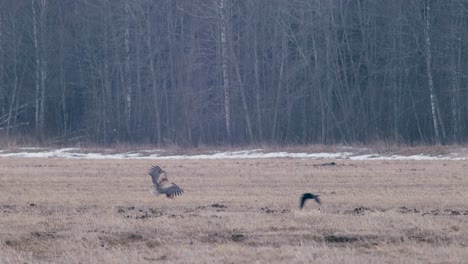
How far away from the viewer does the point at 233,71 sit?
44.9 metres

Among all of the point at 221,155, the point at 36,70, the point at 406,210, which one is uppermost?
the point at 36,70

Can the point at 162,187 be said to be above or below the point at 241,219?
above

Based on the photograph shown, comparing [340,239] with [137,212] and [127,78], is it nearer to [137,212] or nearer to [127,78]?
[137,212]

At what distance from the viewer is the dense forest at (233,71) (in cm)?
4103

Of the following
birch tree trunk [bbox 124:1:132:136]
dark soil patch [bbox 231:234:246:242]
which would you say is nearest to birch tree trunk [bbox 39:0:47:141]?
birch tree trunk [bbox 124:1:132:136]

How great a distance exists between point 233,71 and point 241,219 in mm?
30809

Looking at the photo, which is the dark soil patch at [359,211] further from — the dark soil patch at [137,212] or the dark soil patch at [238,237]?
the dark soil patch at [137,212]

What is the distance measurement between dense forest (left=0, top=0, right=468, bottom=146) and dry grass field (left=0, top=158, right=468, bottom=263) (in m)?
17.0

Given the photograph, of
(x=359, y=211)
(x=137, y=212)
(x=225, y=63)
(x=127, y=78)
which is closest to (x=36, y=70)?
(x=127, y=78)

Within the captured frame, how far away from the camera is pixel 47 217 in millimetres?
15352

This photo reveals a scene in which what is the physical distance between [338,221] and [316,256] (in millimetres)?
2558

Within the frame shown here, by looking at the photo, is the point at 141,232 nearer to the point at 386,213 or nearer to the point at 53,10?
the point at 386,213

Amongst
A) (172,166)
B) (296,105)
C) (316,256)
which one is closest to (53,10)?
(296,105)

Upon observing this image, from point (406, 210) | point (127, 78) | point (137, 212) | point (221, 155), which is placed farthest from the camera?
point (127, 78)
